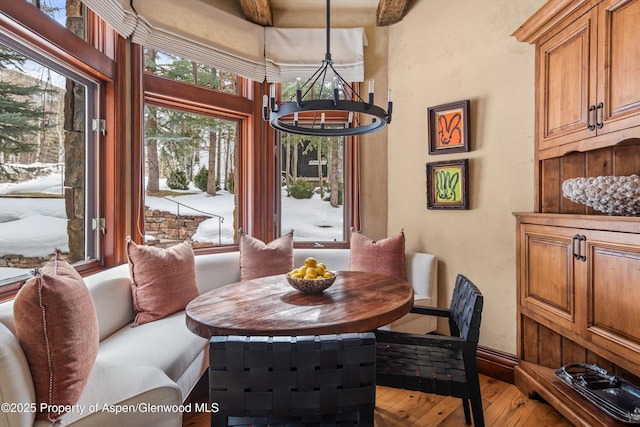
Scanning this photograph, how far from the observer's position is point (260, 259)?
274cm

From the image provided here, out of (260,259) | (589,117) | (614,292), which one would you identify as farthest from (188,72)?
(614,292)

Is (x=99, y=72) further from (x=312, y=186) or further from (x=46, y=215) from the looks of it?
(x=312, y=186)

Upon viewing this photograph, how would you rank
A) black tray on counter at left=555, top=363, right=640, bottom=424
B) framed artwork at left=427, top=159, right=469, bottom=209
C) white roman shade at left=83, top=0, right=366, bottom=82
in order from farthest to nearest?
framed artwork at left=427, top=159, right=469, bottom=209, white roman shade at left=83, top=0, right=366, bottom=82, black tray on counter at left=555, top=363, right=640, bottom=424

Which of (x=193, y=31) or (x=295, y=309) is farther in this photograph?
(x=193, y=31)

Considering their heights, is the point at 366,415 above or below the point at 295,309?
below

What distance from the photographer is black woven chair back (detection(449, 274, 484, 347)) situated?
148cm

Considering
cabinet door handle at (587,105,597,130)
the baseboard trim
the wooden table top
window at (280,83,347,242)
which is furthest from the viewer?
window at (280,83,347,242)

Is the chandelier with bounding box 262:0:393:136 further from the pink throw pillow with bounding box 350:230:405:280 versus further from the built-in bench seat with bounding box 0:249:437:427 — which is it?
the built-in bench seat with bounding box 0:249:437:427

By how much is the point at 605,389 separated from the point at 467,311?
2.85ft

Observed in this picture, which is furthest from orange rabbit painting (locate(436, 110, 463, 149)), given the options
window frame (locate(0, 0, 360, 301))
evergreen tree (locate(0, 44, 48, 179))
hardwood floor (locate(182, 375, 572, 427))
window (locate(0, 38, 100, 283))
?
evergreen tree (locate(0, 44, 48, 179))

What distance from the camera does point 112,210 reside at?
2.42 m

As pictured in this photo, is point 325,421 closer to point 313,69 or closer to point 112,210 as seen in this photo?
point 112,210

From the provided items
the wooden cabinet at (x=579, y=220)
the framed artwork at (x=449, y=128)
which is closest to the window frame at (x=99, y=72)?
the framed artwork at (x=449, y=128)

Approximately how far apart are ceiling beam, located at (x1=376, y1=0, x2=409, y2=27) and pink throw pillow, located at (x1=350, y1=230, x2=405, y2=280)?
2.02 metres
